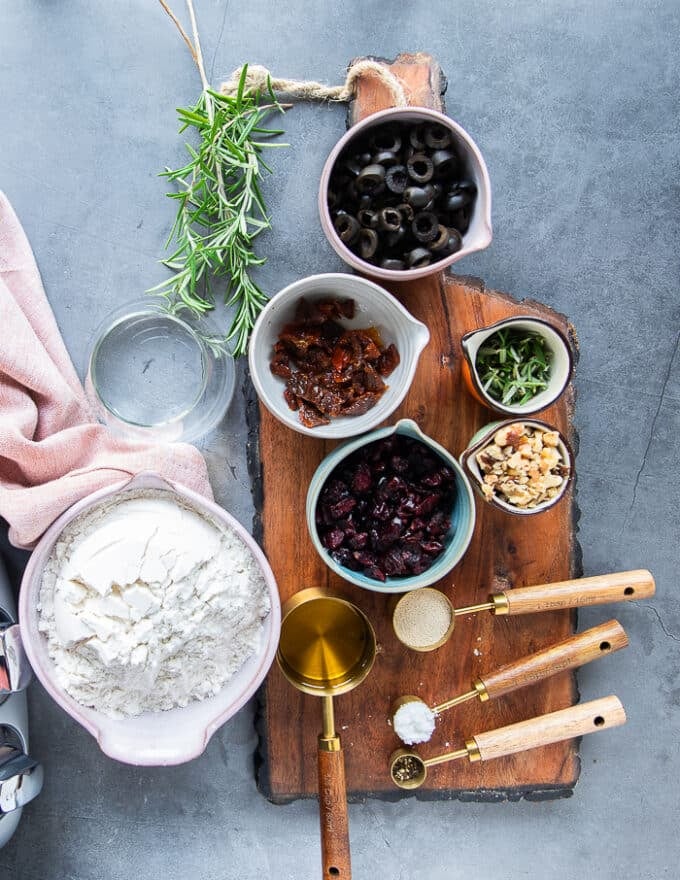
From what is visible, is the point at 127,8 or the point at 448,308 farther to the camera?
the point at 127,8

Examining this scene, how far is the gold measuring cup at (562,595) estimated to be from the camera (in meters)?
1.48

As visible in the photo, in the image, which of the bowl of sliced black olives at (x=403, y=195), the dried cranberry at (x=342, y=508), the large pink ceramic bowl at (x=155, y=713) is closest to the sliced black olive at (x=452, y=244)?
the bowl of sliced black olives at (x=403, y=195)

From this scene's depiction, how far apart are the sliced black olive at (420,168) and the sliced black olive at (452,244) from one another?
0.11 metres

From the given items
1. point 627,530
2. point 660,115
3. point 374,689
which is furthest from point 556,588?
→ point 660,115

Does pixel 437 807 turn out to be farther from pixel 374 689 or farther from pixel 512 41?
pixel 512 41

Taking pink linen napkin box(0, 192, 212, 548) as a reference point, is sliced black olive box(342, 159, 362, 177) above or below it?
above

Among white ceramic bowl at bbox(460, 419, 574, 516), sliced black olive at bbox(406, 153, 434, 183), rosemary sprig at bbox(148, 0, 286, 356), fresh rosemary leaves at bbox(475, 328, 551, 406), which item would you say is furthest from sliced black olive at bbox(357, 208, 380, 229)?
white ceramic bowl at bbox(460, 419, 574, 516)

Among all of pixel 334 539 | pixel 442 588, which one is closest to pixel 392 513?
pixel 334 539

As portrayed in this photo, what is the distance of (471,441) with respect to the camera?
147cm

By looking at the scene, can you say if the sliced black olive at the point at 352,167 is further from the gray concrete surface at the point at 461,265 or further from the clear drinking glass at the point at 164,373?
the clear drinking glass at the point at 164,373

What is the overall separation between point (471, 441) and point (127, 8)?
4.09ft

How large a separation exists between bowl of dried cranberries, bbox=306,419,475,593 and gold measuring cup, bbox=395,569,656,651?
4.3 inches

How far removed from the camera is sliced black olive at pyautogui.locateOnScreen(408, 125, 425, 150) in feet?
4.60

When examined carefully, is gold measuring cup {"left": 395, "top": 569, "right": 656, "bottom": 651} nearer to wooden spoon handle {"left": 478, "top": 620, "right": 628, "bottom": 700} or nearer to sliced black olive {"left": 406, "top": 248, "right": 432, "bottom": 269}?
wooden spoon handle {"left": 478, "top": 620, "right": 628, "bottom": 700}
